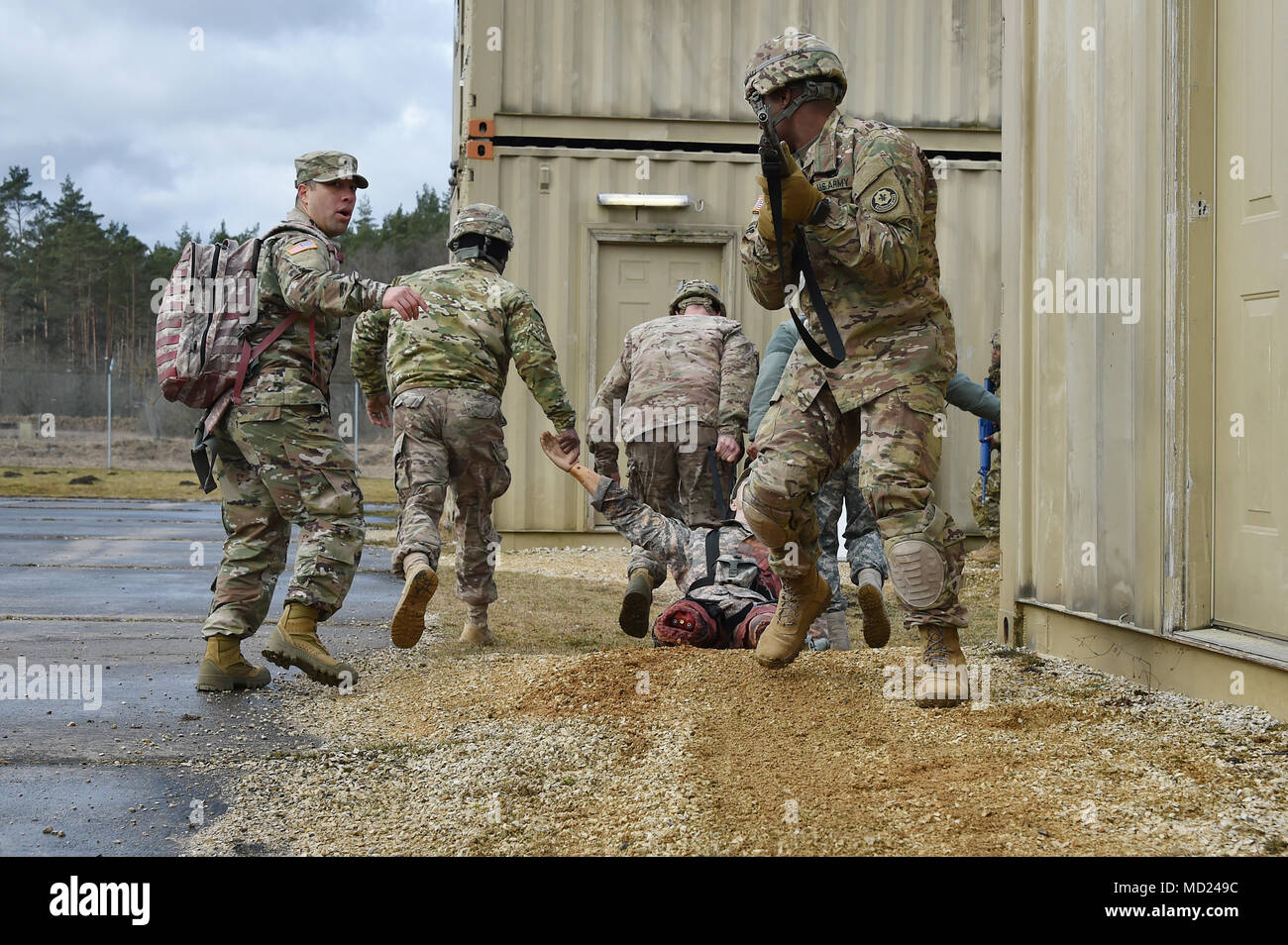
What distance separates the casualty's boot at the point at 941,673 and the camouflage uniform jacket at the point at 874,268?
2.37ft

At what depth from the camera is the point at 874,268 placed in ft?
12.0

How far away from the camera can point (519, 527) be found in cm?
1070

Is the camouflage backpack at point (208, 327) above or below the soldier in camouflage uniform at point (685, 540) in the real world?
above

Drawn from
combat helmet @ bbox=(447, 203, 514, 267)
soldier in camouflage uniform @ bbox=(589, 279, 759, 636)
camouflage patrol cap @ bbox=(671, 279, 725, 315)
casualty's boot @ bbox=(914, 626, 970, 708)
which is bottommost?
casualty's boot @ bbox=(914, 626, 970, 708)

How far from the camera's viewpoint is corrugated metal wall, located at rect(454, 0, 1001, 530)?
35.0 feet

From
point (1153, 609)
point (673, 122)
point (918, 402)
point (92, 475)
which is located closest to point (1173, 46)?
point (918, 402)

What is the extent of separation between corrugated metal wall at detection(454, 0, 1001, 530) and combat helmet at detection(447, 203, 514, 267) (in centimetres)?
471

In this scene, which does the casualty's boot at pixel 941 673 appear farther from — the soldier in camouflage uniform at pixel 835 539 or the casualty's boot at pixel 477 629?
the casualty's boot at pixel 477 629

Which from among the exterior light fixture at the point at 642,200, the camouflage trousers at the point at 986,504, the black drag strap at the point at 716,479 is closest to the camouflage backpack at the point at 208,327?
the black drag strap at the point at 716,479

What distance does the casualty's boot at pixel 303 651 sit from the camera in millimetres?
4512

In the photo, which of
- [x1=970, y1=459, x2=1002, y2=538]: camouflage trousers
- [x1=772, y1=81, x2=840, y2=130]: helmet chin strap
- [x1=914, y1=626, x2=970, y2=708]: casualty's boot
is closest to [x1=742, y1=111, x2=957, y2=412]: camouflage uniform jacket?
[x1=772, y1=81, x2=840, y2=130]: helmet chin strap

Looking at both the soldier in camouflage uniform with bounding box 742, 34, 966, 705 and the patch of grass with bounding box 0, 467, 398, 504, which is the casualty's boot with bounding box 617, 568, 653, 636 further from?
the patch of grass with bounding box 0, 467, 398, 504

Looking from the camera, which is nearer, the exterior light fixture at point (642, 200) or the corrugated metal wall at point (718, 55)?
the exterior light fixture at point (642, 200)
